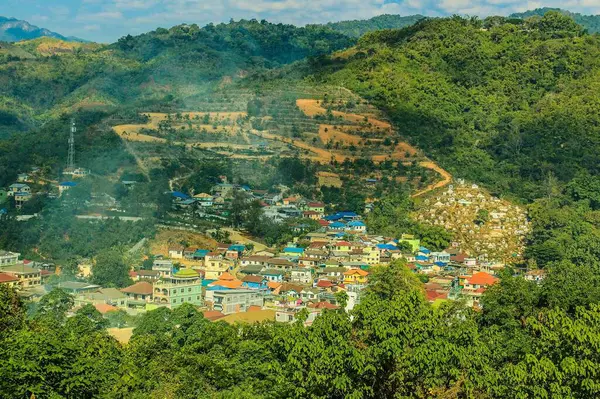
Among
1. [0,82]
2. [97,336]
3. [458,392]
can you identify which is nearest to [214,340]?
[97,336]

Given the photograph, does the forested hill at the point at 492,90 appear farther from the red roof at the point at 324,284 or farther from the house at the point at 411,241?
the red roof at the point at 324,284

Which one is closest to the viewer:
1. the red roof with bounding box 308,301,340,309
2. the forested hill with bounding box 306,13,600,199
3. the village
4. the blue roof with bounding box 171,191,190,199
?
the red roof with bounding box 308,301,340,309

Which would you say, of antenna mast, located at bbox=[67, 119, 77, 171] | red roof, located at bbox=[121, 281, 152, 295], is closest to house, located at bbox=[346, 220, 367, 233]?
red roof, located at bbox=[121, 281, 152, 295]

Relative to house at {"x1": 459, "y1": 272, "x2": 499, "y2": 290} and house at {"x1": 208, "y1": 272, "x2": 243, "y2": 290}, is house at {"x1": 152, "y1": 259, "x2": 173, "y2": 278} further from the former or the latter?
house at {"x1": 459, "y1": 272, "x2": 499, "y2": 290}

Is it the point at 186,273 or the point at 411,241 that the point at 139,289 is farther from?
the point at 411,241

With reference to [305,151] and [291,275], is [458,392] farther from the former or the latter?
[305,151]

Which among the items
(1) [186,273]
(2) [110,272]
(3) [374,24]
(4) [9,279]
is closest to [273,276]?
(1) [186,273]
